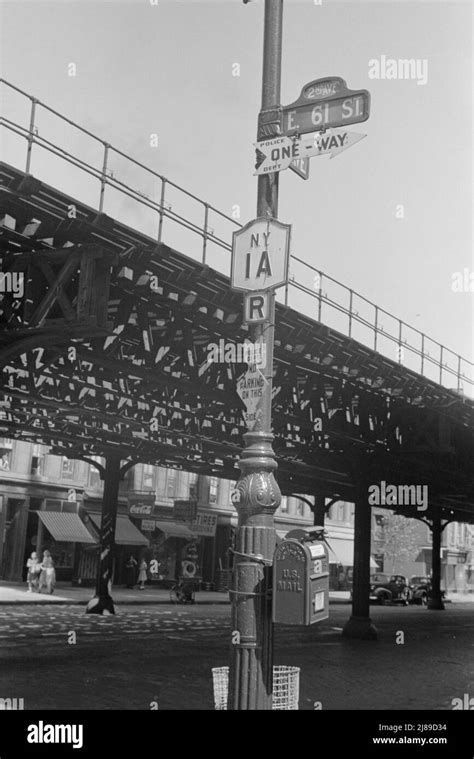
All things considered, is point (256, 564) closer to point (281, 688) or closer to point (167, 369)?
point (281, 688)

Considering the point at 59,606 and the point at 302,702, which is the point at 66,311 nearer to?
the point at 302,702

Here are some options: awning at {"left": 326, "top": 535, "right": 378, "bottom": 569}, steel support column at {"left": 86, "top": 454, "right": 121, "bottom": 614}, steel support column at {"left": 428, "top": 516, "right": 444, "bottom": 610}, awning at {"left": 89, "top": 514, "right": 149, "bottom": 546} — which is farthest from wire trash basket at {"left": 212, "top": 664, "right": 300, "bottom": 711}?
awning at {"left": 326, "top": 535, "right": 378, "bottom": 569}

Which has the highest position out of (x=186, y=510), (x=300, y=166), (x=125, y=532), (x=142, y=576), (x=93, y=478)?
(x=93, y=478)

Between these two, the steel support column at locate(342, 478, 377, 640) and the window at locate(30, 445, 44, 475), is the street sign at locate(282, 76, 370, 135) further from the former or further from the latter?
the window at locate(30, 445, 44, 475)

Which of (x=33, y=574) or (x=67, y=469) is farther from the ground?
(x=67, y=469)

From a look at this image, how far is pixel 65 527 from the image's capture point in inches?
1697

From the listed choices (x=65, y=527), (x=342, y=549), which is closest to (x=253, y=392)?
(x=65, y=527)

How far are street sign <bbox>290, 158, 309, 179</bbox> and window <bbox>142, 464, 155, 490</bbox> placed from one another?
139ft

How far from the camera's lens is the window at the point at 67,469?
44.7 metres

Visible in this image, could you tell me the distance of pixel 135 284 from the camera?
14.7 meters

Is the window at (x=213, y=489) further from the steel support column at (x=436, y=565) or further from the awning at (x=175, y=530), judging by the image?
the steel support column at (x=436, y=565)

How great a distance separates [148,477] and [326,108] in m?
43.3

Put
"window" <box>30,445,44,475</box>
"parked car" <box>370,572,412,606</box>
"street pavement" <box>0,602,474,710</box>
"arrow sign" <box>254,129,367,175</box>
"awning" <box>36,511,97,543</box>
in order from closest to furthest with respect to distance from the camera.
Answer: "arrow sign" <box>254,129,367,175</box>
"street pavement" <box>0,602,474,710</box>
"awning" <box>36,511,97,543</box>
"window" <box>30,445,44,475</box>
"parked car" <box>370,572,412,606</box>

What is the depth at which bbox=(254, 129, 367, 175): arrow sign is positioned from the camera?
7211mm
